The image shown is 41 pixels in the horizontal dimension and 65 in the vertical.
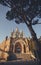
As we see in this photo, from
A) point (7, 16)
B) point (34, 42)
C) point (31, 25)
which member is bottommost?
point (34, 42)

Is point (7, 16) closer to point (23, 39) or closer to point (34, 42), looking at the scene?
point (34, 42)

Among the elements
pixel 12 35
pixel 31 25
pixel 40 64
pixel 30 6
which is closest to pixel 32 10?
pixel 30 6

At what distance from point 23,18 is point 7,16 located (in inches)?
54.7

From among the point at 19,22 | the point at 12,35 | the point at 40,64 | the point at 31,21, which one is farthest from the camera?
the point at 12,35

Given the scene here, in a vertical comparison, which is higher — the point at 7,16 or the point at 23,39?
the point at 23,39

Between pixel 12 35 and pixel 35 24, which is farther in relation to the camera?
pixel 12 35

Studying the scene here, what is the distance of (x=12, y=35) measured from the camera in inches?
1602

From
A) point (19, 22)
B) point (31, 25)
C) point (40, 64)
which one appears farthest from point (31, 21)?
point (40, 64)

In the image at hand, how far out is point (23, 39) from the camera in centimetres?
3741

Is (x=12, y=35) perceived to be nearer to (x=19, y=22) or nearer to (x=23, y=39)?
(x=23, y=39)

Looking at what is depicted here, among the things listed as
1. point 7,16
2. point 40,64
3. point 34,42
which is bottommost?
point 40,64

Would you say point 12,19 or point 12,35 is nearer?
point 12,19

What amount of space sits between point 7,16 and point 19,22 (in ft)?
3.54

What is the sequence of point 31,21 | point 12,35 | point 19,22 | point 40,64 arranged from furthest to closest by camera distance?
point 12,35, point 19,22, point 31,21, point 40,64
